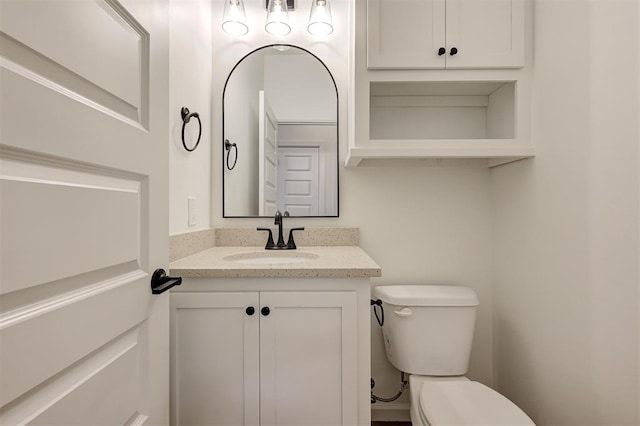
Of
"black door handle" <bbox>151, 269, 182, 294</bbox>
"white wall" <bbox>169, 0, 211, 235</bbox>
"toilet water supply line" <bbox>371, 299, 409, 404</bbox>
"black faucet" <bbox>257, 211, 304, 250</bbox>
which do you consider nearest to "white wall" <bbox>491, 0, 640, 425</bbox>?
"toilet water supply line" <bbox>371, 299, 409, 404</bbox>

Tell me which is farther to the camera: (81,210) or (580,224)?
(580,224)

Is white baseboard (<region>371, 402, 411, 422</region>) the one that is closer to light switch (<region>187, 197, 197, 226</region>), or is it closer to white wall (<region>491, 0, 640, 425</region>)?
white wall (<region>491, 0, 640, 425</region>)

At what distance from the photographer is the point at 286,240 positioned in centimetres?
168

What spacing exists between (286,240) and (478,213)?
1.05m

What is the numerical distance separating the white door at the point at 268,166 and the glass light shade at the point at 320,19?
49 centimetres

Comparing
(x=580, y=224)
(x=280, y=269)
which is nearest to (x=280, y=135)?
(x=280, y=269)

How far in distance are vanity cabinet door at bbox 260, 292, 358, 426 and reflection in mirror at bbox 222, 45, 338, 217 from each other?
0.71 m

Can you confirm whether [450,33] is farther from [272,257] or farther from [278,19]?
[272,257]

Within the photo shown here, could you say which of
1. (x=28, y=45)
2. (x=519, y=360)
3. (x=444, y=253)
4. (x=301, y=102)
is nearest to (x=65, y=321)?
(x=28, y=45)

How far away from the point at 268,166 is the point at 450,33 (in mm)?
1057

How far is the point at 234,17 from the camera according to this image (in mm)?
1646

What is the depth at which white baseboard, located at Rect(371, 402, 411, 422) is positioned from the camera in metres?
1.65

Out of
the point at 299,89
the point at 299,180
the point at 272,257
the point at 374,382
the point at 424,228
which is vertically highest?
the point at 299,89

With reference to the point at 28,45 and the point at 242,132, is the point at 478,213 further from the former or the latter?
the point at 28,45
